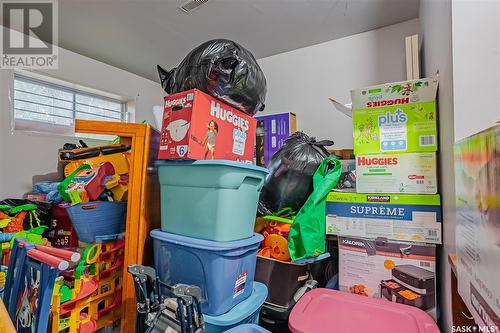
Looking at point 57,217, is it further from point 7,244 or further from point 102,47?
point 102,47

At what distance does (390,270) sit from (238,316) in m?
0.67

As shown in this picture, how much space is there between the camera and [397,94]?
1.12 meters

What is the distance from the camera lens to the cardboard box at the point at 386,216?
3.44 feet

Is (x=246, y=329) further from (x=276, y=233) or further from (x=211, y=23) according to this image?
(x=211, y=23)

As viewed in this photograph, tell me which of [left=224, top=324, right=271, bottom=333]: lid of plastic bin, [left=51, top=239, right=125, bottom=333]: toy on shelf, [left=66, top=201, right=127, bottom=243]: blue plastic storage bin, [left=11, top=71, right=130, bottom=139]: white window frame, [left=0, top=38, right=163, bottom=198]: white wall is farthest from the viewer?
[left=11, top=71, right=130, bottom=139]: white window frame

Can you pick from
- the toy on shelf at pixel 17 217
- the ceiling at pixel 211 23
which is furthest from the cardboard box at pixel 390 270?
the toy on shelf at pixel 17 217

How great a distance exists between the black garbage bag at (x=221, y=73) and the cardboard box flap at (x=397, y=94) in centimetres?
49

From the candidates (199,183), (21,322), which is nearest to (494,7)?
(199,183)

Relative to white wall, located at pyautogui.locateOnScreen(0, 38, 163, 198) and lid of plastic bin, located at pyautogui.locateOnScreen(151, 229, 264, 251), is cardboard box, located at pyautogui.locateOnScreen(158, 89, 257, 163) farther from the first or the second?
white wall, located at pyautogui.locateOnScreen(0, 38, 163, 198)

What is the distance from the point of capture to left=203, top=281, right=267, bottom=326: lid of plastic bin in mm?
949

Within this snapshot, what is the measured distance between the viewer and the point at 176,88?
114 cm

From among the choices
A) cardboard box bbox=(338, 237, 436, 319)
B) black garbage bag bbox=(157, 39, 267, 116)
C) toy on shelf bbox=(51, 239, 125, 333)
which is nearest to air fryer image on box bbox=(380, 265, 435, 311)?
cardboard box bbox=(338, 237, 436, 319)

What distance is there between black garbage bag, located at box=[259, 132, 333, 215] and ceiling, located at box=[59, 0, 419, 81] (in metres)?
1.12

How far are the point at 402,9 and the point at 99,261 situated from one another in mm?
2594
